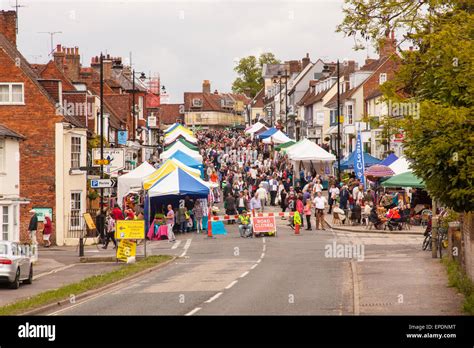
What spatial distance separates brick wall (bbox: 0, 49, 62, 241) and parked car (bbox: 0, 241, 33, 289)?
15981 millimetres

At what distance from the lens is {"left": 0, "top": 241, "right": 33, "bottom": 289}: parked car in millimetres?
28016

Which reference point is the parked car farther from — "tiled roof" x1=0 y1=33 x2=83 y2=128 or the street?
"tiled roof" x1=0 y1=33 x2=83 y2=128

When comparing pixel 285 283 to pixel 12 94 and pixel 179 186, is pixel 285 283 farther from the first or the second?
pixel 12 94

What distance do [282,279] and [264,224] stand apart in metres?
16.4

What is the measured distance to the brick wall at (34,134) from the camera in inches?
1820

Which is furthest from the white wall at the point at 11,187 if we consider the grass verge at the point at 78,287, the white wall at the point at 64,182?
the grass verge at the point at 78,287

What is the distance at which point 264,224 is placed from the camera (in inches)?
1773

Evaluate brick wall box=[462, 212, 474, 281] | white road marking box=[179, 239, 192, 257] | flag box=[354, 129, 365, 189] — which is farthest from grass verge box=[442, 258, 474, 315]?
flag box=[354, 129, 365, 189]

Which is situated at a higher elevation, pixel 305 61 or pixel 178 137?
pixel 305 61

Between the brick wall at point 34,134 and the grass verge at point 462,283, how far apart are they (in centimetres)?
2197

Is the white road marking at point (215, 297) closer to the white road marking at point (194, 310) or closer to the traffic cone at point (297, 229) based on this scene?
the white road marking at point (194, 310)

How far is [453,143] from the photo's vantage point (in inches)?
731

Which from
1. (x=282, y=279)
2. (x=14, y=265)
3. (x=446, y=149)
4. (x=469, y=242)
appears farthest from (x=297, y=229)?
(x=446, y=149)
